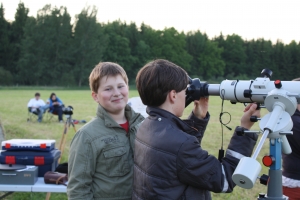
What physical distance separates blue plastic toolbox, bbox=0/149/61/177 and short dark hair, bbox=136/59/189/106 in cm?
266

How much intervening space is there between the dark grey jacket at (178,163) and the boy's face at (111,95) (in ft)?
1.81

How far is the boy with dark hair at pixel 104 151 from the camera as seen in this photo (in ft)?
7.57

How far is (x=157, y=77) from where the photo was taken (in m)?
1.91

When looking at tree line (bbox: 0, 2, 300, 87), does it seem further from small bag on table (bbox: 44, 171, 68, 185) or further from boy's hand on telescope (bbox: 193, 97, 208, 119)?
boy's hand on telescope (bbox: 193, 97, 208, 119)

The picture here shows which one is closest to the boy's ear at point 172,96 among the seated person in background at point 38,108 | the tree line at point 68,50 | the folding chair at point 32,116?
the seated person in background at point 38,108

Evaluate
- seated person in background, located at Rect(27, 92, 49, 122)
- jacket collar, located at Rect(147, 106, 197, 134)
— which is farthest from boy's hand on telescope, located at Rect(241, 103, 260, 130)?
seated person in background, located at Rect(27, 92, 49, 122)

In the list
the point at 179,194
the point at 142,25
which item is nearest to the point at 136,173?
the point at 179,194

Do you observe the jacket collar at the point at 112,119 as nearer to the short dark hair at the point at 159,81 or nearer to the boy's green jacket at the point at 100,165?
the boy's green jacket at the point at 100,165

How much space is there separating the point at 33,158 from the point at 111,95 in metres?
2.18

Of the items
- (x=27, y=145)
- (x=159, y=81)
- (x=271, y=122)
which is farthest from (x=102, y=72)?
(x=27, y=145)

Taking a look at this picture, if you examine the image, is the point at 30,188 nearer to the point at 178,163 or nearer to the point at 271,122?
the point at 178,163

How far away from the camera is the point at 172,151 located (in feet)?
5.78

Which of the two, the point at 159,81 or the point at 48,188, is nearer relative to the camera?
the point at 159,81

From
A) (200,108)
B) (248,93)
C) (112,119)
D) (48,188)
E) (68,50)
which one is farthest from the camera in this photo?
(68,50)
